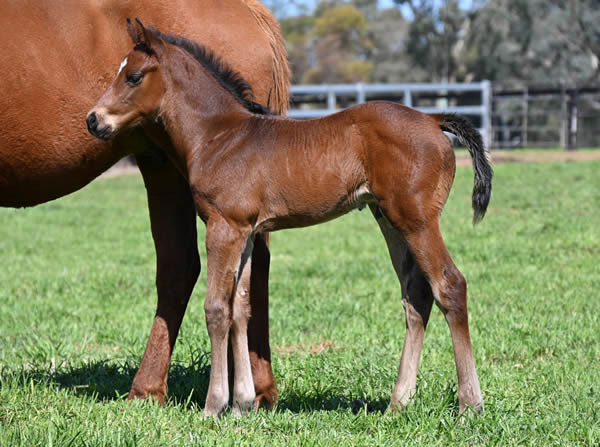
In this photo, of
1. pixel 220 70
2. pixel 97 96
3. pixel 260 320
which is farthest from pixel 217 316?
pixel 97 96

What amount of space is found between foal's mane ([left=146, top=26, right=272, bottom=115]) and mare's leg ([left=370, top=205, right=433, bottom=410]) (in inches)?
30.9

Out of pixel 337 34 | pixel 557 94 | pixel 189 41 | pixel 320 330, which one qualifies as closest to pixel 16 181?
pixel 189 41

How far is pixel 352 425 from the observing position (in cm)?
355

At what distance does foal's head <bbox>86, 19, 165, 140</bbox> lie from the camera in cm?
353

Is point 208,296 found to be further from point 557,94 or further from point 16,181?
point 557,94

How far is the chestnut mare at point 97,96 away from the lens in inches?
152

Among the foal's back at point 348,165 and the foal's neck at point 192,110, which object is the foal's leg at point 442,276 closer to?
the foal's back at point 348,165

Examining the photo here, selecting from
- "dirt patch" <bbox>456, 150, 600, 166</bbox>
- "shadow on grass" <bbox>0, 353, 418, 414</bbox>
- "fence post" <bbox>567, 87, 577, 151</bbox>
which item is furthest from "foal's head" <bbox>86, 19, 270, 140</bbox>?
"fence post" <bbox>567, 87, 577, 151</bbox>

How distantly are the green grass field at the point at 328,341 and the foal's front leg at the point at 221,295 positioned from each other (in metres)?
0.13

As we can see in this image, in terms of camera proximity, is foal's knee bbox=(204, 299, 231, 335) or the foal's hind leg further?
foal's knee bbox=(204, 299, 231, 335)

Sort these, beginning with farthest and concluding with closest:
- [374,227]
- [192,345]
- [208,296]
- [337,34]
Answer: [337,34] < [374,227] < [192,345] < [208,296]

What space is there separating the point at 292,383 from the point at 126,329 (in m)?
1.97

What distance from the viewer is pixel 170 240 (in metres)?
4.37

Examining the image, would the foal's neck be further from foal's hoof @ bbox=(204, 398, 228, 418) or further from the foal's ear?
foal's hoof @ bbox=(204, 398, 228, 418)
